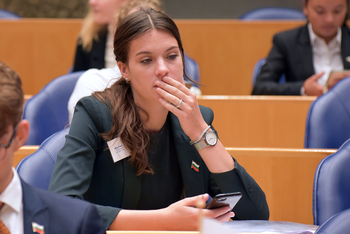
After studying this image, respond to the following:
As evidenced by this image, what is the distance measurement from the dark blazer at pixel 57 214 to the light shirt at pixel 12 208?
12mm

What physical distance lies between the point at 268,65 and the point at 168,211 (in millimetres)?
1934

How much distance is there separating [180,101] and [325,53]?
190 centimetres

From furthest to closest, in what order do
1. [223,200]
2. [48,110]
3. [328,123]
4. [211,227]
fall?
[48,110] → [328,123] → [223,200] → [211,227]

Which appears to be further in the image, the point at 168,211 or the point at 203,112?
the point at 203,112

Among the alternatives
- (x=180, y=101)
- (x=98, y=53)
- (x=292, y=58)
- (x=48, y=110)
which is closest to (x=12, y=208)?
(x=180, y=101)

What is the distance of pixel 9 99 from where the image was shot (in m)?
0.83

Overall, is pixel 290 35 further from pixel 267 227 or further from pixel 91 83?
pixel 267 227

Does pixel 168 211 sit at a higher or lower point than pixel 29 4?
lower

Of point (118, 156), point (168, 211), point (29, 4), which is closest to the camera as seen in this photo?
point (168, 211)

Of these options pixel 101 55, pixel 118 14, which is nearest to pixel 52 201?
pixel 118 14

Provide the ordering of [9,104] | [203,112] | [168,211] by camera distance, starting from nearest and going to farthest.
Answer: [9,104], [168,211], [203,112]

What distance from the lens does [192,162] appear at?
57.7 inches

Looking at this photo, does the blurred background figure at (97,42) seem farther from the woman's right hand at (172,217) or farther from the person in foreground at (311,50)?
the woman's right hand at (172,217)

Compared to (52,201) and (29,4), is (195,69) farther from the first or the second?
(29,4)
